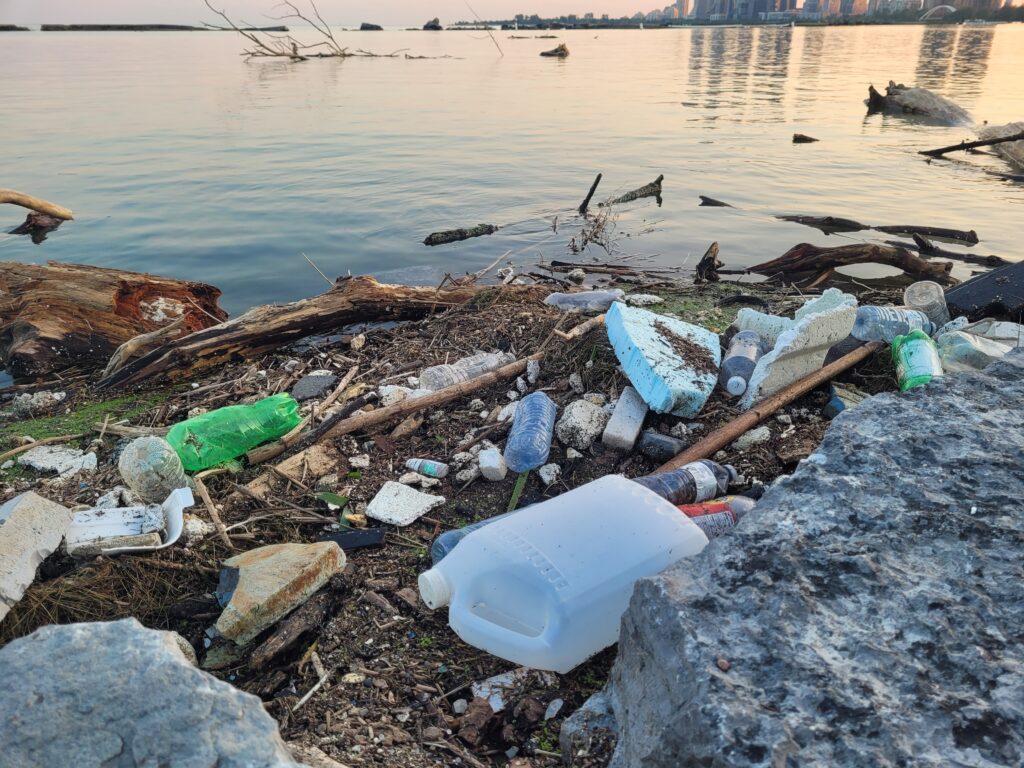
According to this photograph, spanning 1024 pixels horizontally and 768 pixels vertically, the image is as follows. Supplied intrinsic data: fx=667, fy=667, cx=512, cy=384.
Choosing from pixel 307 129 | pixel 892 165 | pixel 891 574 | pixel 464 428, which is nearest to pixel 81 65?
pixel 307 129

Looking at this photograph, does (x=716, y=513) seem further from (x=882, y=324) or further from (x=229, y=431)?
(x=229, y=431)

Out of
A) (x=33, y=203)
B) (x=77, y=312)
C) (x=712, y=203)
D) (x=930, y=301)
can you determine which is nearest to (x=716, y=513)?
(x=930, y=301)

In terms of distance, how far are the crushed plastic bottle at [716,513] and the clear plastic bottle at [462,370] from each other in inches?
74.4

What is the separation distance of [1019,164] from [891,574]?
51.7ft

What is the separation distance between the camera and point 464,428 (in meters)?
3.85

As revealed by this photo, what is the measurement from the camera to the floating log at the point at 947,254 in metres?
7.64

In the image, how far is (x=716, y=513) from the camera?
2.71 metres

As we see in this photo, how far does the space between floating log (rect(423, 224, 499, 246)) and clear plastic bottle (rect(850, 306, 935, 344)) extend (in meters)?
6.23

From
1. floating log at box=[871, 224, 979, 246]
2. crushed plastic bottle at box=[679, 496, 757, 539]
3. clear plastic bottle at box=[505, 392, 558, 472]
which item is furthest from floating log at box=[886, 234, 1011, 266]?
crushed plastic bottle at box=[679, 496, 757, 539]

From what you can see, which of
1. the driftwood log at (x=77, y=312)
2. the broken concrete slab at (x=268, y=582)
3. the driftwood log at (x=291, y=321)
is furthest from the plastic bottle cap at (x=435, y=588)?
the driftwood log at (x=77, y=312)

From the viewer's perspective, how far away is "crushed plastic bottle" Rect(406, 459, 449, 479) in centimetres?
343

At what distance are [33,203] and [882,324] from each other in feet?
33.3

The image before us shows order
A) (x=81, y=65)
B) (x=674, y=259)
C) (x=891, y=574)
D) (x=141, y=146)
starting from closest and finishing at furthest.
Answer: (x=891, y=574)
(x=674, y=259)
(x=141, y=146)
(x=81, y=65)

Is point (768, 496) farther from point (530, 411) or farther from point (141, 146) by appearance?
point (141, 146)
